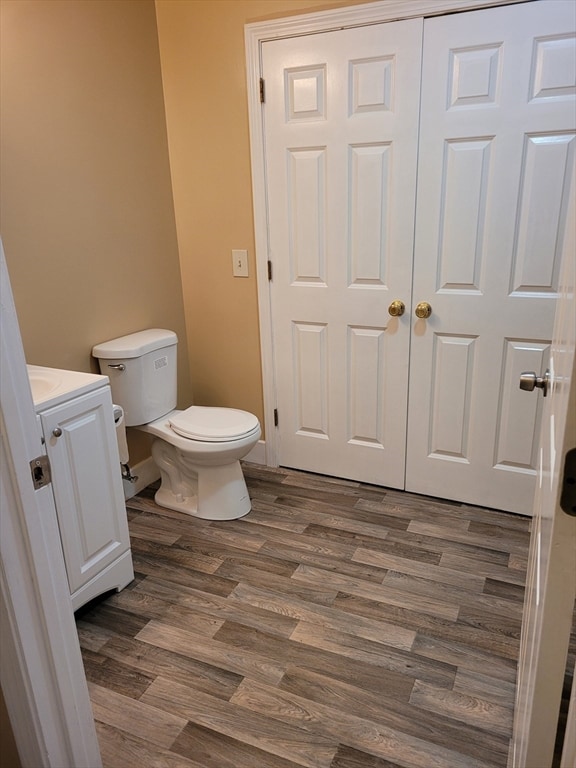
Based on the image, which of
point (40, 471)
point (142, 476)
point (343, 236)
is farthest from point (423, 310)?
point (40, 471)

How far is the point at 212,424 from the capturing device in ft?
8.41

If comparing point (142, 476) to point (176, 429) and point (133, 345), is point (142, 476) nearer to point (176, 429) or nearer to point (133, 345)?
point (176, 429)

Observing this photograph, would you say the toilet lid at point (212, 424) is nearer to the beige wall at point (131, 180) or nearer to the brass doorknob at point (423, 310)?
the beige wall at point (131, 180)

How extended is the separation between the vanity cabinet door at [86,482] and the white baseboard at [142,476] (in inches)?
28.7

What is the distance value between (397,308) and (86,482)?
1.47 metres

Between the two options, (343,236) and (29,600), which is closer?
(29,600)

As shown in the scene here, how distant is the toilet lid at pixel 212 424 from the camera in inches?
97.0

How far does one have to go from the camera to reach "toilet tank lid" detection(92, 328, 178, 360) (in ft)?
8.18

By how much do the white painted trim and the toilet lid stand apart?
134 centimetres

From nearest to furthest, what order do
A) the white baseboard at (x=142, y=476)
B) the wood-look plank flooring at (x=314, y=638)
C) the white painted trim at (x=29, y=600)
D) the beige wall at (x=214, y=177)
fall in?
the white painted trim at (x=29, y=600) < the wood-look plank flooring at (x=314, y=638) < the beige wall at (x=214, y=177) < the white baseboard at (x=142, y=476)

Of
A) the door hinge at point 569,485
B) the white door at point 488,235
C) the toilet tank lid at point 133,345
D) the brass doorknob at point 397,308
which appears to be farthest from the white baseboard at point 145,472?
the door hinge at point 569,485

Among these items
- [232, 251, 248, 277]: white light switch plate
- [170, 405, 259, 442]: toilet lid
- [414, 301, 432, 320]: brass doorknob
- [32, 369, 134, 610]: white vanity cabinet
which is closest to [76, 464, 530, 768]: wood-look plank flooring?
[32, 369, 134, 610]: white vanity cabinet

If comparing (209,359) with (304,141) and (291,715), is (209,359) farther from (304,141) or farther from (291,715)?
(291,715)

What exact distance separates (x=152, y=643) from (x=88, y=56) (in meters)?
2.30
